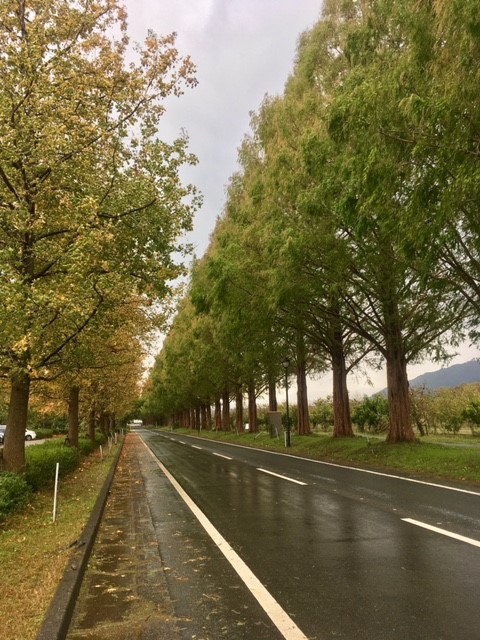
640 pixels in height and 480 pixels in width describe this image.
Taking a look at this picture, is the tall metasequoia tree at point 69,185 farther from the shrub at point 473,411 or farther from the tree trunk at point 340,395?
the shrub at point 473,411

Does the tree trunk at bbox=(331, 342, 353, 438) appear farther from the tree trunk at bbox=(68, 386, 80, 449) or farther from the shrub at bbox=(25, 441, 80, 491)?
the shrub at bbox=(25, 441, 80, 491)

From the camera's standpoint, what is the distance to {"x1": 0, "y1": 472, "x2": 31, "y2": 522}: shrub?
8.89m

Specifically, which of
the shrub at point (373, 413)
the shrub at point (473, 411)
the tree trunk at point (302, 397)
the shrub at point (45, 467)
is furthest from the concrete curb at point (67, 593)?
the shrub at point (373, 413)

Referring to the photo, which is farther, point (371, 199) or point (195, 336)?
point (195, 336)

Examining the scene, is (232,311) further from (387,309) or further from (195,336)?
(195,336)

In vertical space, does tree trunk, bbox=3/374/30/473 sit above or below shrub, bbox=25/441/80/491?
above

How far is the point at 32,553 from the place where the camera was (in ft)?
22.6

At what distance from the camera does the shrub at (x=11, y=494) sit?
8891 mm

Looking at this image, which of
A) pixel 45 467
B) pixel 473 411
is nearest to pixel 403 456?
pixel 45 467

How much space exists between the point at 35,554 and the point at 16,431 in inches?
217

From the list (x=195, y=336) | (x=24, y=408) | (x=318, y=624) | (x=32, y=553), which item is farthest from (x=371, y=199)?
(x=195, y=336)

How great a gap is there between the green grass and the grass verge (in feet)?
31.0

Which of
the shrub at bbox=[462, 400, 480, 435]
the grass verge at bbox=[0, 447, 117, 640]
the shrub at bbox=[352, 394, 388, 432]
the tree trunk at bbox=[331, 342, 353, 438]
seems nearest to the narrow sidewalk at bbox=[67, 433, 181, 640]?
the grass verge at bbox=[0, 447, 117, 640]

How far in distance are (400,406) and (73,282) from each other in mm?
14753
